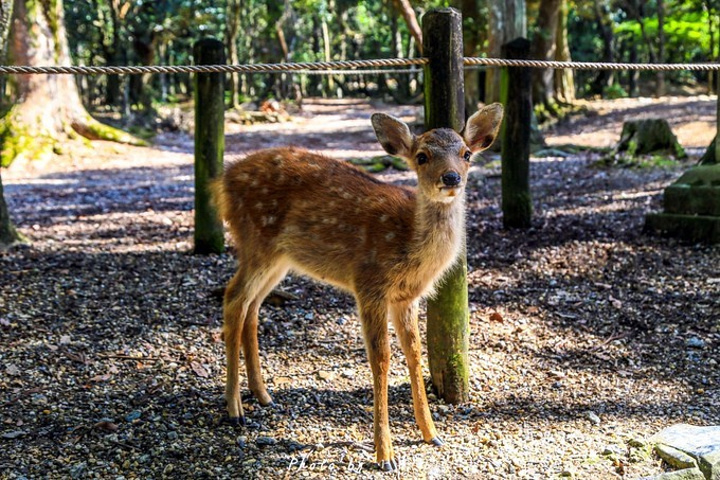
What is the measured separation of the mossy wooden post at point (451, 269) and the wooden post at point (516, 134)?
378 centimetres

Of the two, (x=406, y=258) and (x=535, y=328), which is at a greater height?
(x=406, y=258)

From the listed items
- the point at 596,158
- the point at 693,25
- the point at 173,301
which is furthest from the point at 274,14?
the point at 173,301

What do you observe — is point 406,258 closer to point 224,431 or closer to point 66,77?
point 224,431

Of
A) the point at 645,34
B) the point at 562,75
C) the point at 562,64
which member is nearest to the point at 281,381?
the point at 562,64

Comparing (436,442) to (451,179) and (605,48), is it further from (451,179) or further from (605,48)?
(605,48)

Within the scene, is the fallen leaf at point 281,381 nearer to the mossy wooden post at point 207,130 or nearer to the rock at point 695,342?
the mossy wooden post at point 207,130

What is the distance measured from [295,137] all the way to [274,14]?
13792 mm

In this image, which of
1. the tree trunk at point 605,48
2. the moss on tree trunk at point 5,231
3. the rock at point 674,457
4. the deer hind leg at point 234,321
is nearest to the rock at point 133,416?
the deer hind leg at point 234,321

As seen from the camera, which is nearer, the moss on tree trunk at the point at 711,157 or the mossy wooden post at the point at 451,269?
the mossy wooden post at the point at 451,269

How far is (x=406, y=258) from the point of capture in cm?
363

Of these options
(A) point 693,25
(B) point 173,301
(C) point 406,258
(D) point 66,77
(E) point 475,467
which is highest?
(A) point 693,25

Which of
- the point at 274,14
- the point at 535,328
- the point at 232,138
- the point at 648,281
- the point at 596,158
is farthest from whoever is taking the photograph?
the point at 274,14

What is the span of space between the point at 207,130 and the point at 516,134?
3.17 meters

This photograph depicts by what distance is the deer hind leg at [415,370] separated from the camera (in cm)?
374
